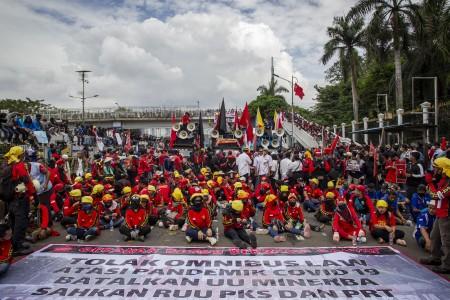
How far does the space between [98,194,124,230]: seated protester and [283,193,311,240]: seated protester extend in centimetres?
403

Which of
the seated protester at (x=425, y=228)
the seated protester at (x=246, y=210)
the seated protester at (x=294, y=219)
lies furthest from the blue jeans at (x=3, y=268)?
the seated protester at (x=425, y=228)

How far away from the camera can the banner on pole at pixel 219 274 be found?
5055mm

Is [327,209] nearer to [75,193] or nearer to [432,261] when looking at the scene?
[432,261]

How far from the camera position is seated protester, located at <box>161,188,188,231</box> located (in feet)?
29.5

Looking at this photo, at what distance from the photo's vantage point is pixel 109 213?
9062 millimetres

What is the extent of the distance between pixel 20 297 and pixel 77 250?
1.96 meters

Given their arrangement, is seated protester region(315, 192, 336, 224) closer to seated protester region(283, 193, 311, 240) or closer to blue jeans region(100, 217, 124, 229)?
seated protester region(283, 193, 311, 240)

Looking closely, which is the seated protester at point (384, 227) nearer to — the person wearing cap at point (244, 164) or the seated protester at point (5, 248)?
the person wearing cap at point (244, 164)

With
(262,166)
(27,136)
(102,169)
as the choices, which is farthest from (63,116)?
(262,166)

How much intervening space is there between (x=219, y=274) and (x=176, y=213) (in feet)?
12.6

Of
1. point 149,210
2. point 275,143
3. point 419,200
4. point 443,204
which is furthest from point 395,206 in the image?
point 275,143

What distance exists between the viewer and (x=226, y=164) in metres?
14.4

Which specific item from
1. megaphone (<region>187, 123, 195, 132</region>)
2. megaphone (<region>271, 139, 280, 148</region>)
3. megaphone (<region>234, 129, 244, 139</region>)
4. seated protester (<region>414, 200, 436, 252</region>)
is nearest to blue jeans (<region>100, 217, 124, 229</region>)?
seated protester (<region>414, 200, 436, 252</region>)

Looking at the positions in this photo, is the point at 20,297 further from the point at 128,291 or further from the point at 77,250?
the point at 77,250
